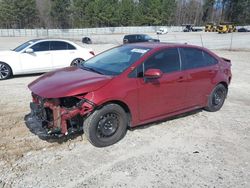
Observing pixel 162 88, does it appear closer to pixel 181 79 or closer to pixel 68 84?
pixel 181 79

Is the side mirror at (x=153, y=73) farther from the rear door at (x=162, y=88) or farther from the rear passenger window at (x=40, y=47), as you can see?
the rear passenger window at (x=40, y=47)

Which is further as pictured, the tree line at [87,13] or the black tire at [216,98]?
the tree line at [87,13]

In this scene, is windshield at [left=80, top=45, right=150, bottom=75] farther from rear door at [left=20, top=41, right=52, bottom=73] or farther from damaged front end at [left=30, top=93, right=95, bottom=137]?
rear door at [left=20, top=41, right=52, bottom=73]

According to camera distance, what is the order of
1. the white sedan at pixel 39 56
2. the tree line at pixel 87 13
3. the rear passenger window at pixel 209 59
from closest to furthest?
the rear passenger window at pixel 209 59, the white sedan at pixel 39 56, the tree line at pixel 87 13

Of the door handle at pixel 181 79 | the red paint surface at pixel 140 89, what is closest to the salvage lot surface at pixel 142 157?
the red paint surface at pixel 140 89

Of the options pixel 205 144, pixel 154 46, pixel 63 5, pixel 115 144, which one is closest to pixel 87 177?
pixel 115 144

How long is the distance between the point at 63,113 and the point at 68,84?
0.48m

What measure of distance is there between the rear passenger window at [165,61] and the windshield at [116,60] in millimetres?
202

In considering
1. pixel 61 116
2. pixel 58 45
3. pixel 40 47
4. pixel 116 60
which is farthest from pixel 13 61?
pixel 61 116

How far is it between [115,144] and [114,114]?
0.53 m

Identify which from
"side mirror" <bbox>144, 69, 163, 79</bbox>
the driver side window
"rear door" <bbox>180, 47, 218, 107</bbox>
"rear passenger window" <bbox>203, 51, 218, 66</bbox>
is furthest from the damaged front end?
"rear passenger window" <bbox>203, 51, 218, 66</bbox>

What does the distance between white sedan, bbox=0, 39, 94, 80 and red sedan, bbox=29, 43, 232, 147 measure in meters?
5.22

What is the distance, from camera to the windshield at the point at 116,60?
16.3ft

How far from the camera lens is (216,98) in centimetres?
659
